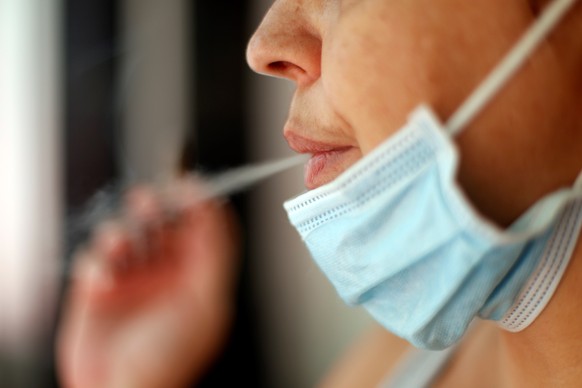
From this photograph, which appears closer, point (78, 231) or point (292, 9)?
point (292, 9)

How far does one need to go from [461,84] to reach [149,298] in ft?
3.46

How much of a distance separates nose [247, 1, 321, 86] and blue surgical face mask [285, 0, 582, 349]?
0.11 meters

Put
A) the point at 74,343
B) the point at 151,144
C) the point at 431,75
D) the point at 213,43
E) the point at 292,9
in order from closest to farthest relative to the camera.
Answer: the point at 431,75, the point at 292,9, the point at 74,343, the point at 213,43, the point at 151,144

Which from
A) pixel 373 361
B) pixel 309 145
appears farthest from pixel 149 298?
pixel 309 145

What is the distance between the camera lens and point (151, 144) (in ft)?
5.97

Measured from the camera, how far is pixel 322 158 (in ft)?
1.84

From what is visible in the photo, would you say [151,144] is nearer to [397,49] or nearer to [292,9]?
[292,9]

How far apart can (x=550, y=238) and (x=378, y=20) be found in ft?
0.66

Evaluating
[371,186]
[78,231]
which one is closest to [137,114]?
[78,231]

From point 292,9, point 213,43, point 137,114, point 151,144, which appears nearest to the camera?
A: point 292,9

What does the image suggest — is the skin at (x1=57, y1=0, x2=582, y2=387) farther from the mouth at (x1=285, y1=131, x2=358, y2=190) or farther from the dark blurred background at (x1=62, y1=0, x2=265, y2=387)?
the dark blurred background at (x1=62, y1=0, x2=265, y2=387)

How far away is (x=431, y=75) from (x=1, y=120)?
6.35 ft

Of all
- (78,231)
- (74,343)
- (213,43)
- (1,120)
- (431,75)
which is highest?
(431,75)

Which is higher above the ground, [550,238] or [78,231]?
[550,238]
